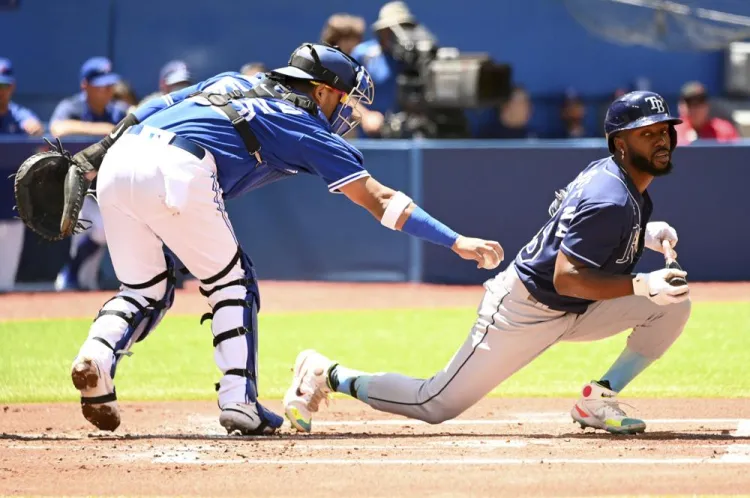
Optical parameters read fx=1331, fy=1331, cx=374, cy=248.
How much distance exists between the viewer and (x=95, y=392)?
5.82m

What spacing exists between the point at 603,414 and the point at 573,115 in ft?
33.5

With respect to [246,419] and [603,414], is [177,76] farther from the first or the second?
[603,414]

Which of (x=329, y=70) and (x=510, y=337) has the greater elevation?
(x=329, y=70)

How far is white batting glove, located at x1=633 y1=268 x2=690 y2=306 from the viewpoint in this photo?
5488 millimetres

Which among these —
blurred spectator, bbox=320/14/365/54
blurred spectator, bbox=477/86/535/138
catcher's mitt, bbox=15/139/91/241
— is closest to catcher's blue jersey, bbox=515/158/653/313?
catcher's mitt, bbox=15/139/91/241

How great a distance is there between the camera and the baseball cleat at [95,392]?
18.9 feet

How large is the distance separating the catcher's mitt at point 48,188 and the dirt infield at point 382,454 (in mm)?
1007

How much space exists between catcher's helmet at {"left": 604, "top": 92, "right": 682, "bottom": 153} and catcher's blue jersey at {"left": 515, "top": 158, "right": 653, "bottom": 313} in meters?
0.18

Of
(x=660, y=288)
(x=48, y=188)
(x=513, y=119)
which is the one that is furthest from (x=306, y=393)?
(x=513, y=119)

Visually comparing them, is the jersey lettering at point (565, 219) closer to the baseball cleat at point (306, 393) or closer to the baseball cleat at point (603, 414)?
the baseball cleat at point (603, 414)

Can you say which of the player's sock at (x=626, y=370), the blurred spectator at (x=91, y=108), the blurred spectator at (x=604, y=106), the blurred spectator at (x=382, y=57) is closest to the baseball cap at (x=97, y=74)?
the blurred spectator at (x=91, y=108)

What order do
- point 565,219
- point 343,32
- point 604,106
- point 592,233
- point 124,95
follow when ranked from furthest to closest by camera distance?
point 604,106, point 124,95, point 343,32, point 565,219, point 592,233

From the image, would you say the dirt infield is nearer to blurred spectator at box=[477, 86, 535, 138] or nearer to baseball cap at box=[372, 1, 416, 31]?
baseball cap at box=[372, 1, 416, 31]

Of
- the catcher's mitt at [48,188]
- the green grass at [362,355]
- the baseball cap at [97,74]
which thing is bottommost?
the green grass at [362,355]
